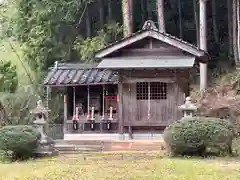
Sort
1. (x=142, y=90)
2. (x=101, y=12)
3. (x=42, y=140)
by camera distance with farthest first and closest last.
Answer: (x=101, y=12) < (x=142, y=90) < (x=42, y=140)

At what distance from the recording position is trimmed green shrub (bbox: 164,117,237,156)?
49.7 ft

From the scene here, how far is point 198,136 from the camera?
15.1 meters

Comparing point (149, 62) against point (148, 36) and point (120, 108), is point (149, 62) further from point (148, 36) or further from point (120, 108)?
point (120, 108)

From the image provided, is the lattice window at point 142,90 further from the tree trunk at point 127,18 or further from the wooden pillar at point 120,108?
the tree trunk at point 127,18

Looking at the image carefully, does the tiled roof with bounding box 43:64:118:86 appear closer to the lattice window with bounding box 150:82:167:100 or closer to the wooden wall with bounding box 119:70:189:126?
the wooden wall with bounding box 119:70:189:126

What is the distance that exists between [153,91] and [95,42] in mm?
7325

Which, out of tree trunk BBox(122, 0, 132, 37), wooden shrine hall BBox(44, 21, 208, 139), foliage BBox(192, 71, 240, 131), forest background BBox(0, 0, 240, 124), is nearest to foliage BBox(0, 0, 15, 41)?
forest background BBox(0, 0, 240, 124)

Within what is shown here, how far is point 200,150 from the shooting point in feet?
51.1

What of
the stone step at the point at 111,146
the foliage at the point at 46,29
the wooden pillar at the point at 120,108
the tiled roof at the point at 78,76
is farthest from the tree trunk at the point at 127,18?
the stone step at the point at 111,146

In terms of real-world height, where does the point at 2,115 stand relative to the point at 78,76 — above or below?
below

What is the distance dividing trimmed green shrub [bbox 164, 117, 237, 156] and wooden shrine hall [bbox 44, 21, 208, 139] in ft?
15.1

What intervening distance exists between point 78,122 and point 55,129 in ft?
6.70

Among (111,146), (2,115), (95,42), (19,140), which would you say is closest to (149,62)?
(111,146)

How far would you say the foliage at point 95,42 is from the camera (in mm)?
26797
